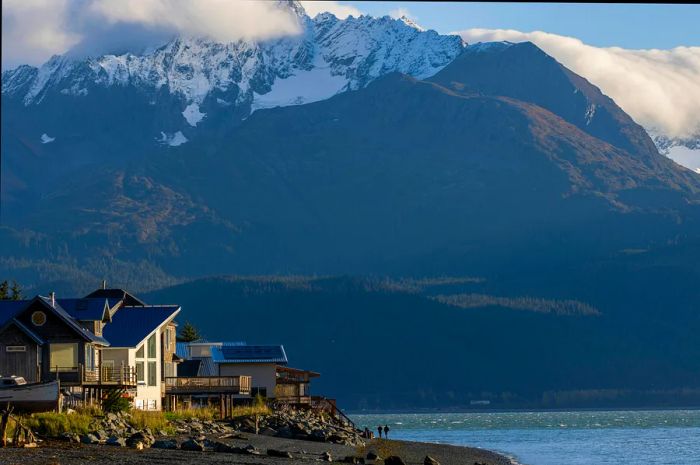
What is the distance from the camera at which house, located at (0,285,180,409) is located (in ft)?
231

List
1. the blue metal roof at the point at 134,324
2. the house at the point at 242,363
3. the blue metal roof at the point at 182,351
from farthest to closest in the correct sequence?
the blue metal roof at the point at 182,351 < the house at the point at 242,363 < the blue metal roof at the point at 134,324

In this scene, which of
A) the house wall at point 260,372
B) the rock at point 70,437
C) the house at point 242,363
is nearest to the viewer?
the rock at point 70,437

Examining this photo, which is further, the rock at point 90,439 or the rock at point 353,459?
the rock at point 353,459

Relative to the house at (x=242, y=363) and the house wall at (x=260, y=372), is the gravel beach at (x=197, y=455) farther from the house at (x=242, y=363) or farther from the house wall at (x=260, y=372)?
the house wall at (x=260, y=372)

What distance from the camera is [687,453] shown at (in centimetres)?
9638

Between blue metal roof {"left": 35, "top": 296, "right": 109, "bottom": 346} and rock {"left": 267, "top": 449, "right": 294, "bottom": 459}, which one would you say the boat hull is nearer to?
rock {"left": 267, "top": 449, "right": 294, "bottom": 459}

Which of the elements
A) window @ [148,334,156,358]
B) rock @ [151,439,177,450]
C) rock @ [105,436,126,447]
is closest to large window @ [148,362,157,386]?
window @ [148,334,156,358]

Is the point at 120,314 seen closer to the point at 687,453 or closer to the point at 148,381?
the point at 148,381

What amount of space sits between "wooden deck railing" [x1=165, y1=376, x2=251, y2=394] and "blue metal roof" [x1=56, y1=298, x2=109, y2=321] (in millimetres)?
11250

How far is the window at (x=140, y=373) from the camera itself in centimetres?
8105

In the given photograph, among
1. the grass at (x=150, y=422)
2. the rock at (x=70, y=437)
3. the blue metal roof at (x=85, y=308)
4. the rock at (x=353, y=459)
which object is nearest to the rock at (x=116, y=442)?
the rock at (x=70, y=437)

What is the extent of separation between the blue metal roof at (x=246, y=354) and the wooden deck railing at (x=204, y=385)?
19.1 meters

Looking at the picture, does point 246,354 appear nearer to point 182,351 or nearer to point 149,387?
point 182,351

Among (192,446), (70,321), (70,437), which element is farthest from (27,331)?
(70,437)
